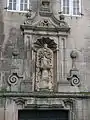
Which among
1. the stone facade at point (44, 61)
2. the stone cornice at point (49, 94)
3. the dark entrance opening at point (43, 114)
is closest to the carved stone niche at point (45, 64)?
the stone facade at point (44, 61)

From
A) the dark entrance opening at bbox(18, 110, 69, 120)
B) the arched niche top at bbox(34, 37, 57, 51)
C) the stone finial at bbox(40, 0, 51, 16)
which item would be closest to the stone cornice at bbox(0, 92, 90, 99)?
the dark entrance opening at bbox(18, 110, 69, 120)

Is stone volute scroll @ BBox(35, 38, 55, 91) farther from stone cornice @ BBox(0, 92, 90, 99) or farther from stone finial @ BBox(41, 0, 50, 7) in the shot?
stone finial @ BBox(41, 0, 50, 7)

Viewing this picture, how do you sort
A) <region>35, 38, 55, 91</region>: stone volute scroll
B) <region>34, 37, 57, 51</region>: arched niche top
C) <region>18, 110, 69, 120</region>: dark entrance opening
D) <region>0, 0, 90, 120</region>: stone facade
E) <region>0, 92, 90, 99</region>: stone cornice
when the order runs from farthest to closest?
<region>34, 37, 57, 51</region>: arched niche top
<region>35, 38, 55, 91</region>: stone volute scroll
<region>18, 110, 69, 120</region>: dark entrance opening
<region>0, 0, 90, 120</region>: stone facade
<region>0, 92, 90, 99</region>: stone cornice

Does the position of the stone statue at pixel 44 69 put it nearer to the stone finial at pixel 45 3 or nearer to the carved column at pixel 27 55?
the carved column at pixel 27 55

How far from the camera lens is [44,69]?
10.9 metres

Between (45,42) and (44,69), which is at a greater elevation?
(45,42)

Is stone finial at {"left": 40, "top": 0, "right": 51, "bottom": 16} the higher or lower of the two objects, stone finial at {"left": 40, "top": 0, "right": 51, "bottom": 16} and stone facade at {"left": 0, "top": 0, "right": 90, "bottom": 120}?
the higher

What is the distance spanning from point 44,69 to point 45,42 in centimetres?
103

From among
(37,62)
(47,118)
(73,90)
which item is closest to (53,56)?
(37,62)

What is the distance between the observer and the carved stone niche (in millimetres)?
10914

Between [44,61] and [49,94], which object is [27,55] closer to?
[44,61]

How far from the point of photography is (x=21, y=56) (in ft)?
36.1

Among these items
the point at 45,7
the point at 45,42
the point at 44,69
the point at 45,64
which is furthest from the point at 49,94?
the point at 45,7

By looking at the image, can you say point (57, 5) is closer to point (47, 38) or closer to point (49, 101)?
point (47, 38)
